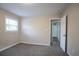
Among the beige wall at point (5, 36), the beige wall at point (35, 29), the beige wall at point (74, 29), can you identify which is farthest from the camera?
the beige wall at point (5, 36)

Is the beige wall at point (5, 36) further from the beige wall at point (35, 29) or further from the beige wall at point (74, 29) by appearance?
the beige wall at point (74, 29)

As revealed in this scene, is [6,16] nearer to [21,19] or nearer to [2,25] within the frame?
[2,25]

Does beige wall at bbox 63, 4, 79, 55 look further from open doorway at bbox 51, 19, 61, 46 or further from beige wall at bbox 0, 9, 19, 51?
beige wall at bbox 0, 9, 19, 51

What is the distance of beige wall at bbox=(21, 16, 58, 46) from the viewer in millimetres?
2850

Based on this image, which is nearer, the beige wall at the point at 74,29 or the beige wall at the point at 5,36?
the beige wall at the point at 74,29

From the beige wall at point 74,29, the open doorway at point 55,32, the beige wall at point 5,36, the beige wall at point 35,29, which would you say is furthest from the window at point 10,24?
the beige wall at point 74,29

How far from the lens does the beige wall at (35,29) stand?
112 inches

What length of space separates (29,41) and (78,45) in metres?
1.58

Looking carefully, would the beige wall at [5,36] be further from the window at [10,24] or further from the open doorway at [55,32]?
the open doorway at [55,32]

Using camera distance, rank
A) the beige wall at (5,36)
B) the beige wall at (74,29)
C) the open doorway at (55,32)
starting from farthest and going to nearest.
Answer: the open doorway at (55,32)
the beige wall at (5,36)
the beige wall at (74,29)

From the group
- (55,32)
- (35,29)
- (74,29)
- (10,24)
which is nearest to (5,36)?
(10,24)

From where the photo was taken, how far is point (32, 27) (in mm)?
2891

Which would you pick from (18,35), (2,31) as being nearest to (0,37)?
(2,31)

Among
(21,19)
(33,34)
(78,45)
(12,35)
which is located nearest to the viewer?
(78,45)
